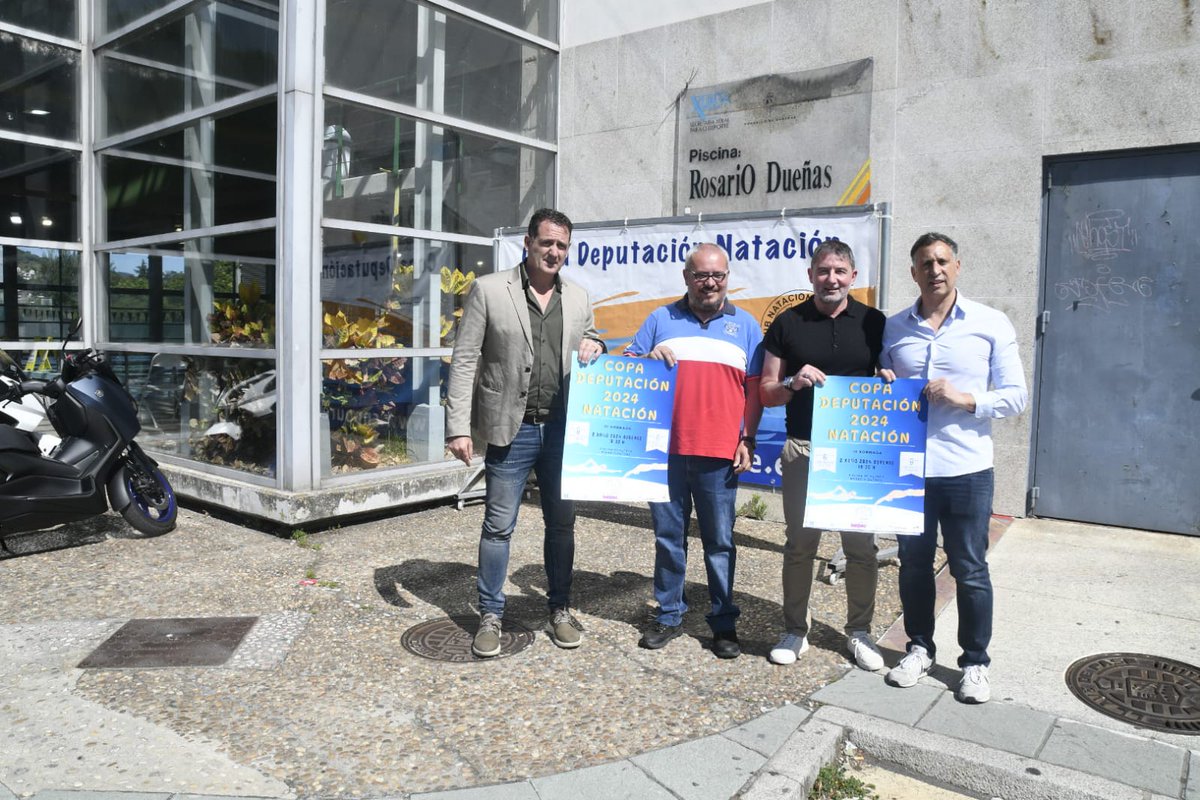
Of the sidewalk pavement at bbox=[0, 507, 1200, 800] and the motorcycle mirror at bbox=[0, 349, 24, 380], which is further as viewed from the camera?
the motorcycle mirror at bbox=[0, 349, 24, 380]

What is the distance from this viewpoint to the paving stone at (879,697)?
3.56 meters

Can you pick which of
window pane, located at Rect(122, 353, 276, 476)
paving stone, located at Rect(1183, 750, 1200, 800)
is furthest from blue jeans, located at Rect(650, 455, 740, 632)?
window pane, located at Rect(122, 353, 276, 476)

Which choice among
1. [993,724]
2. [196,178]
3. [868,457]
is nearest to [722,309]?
[868,457]

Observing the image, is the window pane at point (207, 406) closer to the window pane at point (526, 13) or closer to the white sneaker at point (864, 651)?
the window pane at point (526, 13)

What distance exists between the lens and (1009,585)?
534 centimetres

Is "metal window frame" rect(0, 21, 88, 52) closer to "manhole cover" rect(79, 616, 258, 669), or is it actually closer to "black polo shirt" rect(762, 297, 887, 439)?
"manhole cover" rect(79, 616, 258, 669)

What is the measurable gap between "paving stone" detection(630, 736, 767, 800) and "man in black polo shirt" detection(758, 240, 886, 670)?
871mm

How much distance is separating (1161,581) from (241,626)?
5.17 metres

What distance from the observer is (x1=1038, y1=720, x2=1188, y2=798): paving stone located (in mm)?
3035

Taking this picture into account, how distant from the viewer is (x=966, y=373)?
364 centimetres

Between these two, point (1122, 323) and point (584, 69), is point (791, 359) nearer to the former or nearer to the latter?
point (1122, 323)

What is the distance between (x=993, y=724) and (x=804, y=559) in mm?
1000

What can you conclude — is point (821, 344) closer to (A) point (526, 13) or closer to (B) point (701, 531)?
(B) point (701, 531)

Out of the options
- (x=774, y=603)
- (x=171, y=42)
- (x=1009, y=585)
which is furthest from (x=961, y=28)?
(x=171, y=42)
